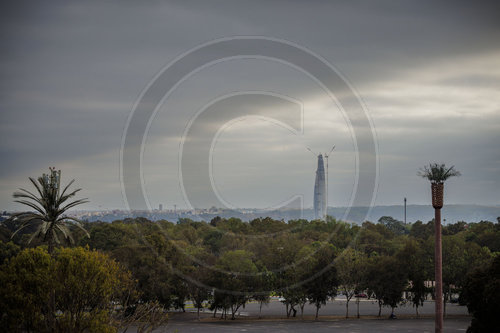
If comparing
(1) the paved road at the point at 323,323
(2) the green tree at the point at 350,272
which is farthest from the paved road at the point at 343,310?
(2) the green tree at the point at 350,272

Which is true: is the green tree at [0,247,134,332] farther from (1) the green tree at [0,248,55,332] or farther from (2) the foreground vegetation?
(2) the foreground vegetation

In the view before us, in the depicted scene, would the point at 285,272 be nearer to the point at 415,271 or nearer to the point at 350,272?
the point at 350,272

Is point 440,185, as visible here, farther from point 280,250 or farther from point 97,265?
point 280,250

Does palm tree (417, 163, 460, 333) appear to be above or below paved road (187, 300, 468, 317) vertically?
above

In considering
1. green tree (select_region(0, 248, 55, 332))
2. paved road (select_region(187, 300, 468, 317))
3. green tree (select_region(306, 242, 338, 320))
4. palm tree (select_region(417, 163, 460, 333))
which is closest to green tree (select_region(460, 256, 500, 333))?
palm tree (select_region(417, 163, 460, 333))

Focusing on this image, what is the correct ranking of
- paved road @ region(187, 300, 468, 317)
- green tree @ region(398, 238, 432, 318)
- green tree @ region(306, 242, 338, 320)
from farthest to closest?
paved road @ region(187, 300, 468, 317), green tree @ region(398, 238, 432, 318), green tree @ region(306, 242, 338, 320)

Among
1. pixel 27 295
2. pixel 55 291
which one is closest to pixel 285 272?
pixel 55 291

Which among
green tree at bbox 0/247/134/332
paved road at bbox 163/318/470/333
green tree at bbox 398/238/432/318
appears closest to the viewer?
green tree at bbox 0/247/134/332

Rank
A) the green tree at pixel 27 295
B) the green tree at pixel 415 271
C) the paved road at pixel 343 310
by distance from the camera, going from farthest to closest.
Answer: the paved road at pixel 343 310
the green tree at pixel 415 271
the green tree at pixel 27 295

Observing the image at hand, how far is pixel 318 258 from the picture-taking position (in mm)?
72812

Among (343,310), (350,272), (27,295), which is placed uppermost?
(350,272)

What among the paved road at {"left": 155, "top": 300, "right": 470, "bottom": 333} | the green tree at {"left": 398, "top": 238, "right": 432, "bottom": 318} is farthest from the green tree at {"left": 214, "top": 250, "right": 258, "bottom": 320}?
the green tree at {"left": 398, "top": 238, "right": 432, "bottom": 318}

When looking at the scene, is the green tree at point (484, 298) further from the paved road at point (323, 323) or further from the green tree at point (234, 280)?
the green tree at point (234, 280)

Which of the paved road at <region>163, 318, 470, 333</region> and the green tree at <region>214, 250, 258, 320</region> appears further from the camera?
the green tree at <region>214, 250, 258, 320</region>
